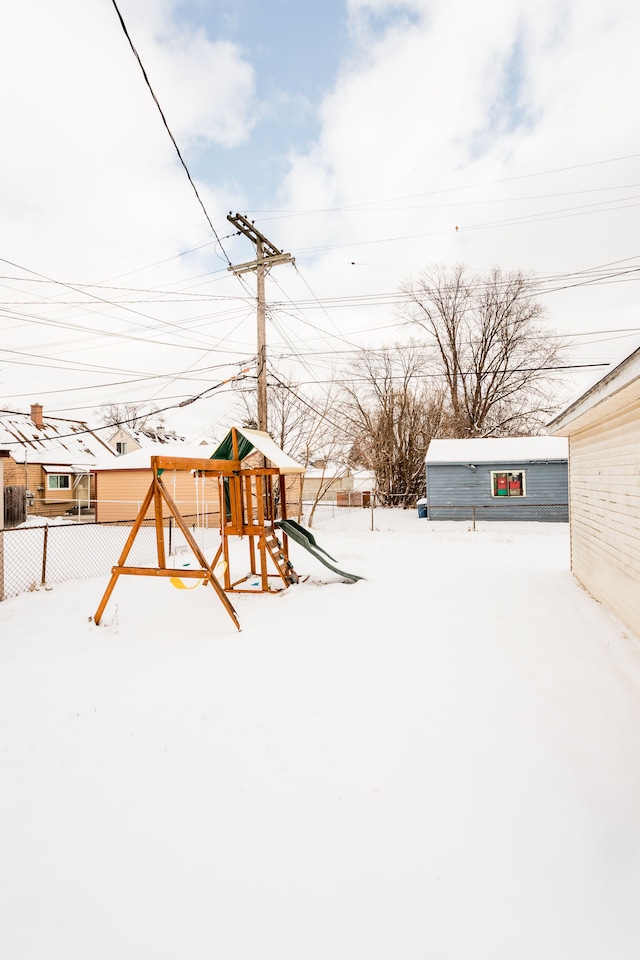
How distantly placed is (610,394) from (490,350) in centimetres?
2966

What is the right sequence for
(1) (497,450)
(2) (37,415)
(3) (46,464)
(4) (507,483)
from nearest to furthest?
1. (4) (507,483)
2. (1) (497,450)
3. (3) (46,464)
4. (2) (37,415)

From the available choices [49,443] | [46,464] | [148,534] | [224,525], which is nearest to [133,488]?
[148,534]

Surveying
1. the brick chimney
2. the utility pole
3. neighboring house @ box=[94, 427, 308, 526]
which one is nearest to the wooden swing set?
the utility pole

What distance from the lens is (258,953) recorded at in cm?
170

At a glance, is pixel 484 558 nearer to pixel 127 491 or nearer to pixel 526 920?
pixel 526 920

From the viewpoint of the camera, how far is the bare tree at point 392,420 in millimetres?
27594

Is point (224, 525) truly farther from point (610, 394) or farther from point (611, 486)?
point (611, 486)

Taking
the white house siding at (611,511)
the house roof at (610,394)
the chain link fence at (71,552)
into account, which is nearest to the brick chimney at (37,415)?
the chain link fence at (71,552)

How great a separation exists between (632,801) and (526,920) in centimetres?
118

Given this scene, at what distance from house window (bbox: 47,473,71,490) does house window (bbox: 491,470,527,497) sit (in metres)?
23.0

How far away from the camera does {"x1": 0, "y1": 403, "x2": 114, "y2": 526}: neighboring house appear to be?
24141 mm

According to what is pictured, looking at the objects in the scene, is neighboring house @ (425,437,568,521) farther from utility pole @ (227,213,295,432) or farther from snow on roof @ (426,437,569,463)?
utility pole @ (227,213,295,432)

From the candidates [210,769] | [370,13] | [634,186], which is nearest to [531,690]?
[210,769]

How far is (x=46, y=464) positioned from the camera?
24828 mm
